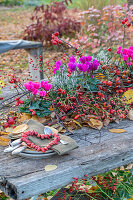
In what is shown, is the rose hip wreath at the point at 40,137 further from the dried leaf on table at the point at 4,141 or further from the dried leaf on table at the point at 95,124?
the dried leaf on table at the point at 95,124

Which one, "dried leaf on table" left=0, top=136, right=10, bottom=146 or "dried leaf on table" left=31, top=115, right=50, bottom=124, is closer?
"dried leaf on table" left=0, top=136, right=10, bottom=146

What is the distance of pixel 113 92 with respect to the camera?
1658 millimetres

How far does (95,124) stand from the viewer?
1.44 m

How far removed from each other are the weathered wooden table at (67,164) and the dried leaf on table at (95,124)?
5cm

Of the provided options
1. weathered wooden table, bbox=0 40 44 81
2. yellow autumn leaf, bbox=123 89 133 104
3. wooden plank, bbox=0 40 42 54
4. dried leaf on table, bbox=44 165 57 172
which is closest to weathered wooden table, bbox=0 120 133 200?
dried leaf on table, bbox=44 165 57 172

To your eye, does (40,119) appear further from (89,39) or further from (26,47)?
(89,39)

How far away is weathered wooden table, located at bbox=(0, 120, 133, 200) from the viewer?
101 centimetres

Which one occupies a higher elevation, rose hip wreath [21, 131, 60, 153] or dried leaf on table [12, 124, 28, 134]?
dried leaf on table [12, 124, 28, 134]

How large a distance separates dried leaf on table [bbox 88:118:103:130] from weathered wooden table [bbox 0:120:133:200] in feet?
0.17

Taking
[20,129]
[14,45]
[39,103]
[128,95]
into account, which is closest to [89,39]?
[14,45]

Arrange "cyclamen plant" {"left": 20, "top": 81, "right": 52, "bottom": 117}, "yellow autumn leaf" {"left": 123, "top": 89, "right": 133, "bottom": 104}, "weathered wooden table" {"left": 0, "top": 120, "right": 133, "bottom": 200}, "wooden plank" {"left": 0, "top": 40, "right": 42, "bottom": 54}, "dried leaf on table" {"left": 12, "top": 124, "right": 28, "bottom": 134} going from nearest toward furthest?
"weathered wooden table" {"left": 0, "top": 120, "right": 133, "bottom": 200}
"dried leaf on table" {"left": 12, "top": 124, "right": 28, "bottom": 134}
"cyclamen plant" {"left": 20, "top": 81, "right": 52, "bottom": 117}
"yellow autumn leaf" {"left": 123, "top": 89, "right": 133, "bottom": 104}
"wooden plank" {"left": 0, "top": 40, "right": 42, "bottom": 54}

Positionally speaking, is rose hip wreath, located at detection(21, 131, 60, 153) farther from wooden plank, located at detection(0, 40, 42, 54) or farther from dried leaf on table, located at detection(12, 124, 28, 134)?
wooden plank, located at detection(0, 40, 42, 54)

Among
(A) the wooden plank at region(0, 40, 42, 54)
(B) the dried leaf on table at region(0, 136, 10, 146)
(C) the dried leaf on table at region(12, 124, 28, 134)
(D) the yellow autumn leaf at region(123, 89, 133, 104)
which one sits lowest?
(B) the dried leaf on table at region(0, 136, 10, 146)

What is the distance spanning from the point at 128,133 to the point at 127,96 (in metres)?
0.33
